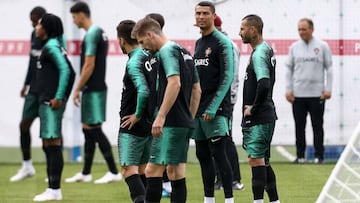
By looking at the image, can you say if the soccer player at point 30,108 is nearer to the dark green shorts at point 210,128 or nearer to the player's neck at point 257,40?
the dark green shorts at point 210,128

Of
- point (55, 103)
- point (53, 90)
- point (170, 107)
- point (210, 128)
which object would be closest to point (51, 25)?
point (53, 90)

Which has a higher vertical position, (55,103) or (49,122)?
(55,103)

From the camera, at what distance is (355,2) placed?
14.4m

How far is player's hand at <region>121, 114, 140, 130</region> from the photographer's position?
30.6 feet

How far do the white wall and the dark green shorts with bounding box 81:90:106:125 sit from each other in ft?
6.64

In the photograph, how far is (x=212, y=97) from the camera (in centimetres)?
1014

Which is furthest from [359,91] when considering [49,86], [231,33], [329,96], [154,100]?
[154,100]

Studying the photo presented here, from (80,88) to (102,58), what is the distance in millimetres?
510

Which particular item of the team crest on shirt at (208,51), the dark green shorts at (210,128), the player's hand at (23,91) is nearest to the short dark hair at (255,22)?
the team crest on shirt at (208,51)

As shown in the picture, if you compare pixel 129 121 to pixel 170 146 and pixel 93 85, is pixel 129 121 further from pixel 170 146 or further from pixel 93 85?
pixel 93 85

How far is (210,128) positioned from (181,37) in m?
5.00

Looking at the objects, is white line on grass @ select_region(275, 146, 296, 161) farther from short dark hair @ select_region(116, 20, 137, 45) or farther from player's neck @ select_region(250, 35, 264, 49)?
short dark hair @ select_region(116, 20, 137, 45)

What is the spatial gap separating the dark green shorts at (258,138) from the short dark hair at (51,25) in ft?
9.78

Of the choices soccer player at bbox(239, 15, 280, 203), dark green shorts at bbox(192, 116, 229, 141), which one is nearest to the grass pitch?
dark green shorts at bbox(192, 116, 229, 141)
